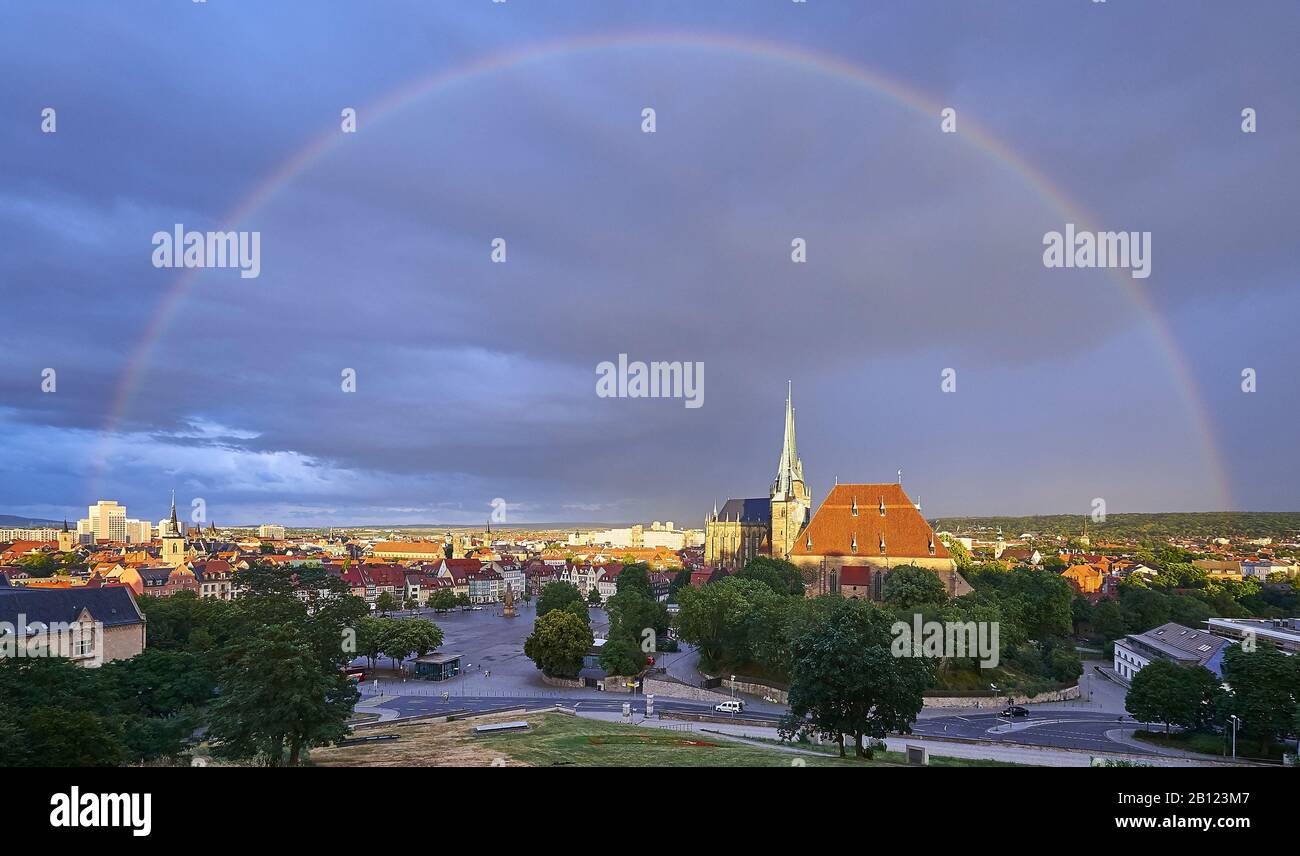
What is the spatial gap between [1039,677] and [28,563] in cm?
13592

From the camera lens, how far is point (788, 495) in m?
104

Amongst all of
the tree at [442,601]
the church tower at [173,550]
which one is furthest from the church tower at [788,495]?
the church tower at [173,550]

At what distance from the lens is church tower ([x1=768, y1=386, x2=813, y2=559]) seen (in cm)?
10306

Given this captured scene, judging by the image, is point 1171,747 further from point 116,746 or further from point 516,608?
point 516,608

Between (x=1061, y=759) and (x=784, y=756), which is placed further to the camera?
(x=1061, y=759)

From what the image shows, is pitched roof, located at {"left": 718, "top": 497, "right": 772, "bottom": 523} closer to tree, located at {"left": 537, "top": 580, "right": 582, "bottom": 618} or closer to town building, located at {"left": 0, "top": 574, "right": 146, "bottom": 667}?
tree, located at {"left": 537, "top": 580, "right": 582, "bottom": 618}

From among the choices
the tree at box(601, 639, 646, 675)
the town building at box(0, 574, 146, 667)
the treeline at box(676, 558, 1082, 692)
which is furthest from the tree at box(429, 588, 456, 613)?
the treeline at box(676, 558, 1082, 692)

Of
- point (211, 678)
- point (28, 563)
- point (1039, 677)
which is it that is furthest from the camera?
point (28, 563)

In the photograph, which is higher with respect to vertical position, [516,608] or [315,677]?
[315,677]

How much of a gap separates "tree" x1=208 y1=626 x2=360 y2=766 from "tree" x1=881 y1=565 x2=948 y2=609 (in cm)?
4105
